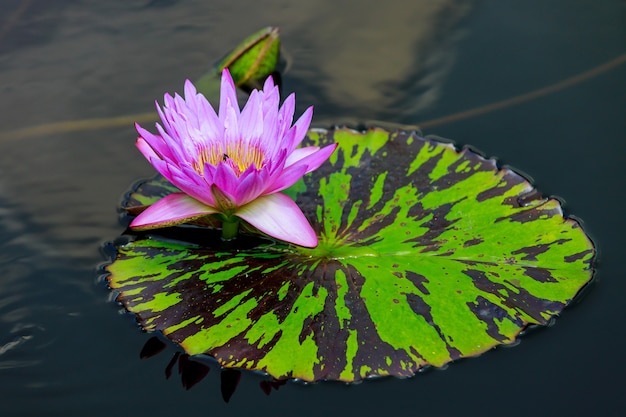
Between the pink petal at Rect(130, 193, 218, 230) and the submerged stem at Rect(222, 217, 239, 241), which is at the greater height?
the pink petal at Rect(130, 193, 218, 230)

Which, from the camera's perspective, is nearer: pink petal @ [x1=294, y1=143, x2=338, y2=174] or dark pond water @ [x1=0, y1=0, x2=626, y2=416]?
dark pond water @ [x1=0, y1=0, x2=626, y2=416]

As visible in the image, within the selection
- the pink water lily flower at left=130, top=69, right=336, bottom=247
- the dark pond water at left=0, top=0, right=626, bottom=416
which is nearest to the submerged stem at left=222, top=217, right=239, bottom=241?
the pink water lily flower at left=130, top=69, right=336, bottom=247

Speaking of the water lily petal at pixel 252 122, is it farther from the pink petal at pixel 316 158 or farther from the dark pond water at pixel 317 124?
the dark pond water at pixel 317 124

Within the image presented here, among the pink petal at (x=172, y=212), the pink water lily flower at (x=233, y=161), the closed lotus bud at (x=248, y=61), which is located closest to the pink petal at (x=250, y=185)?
the pink water lily flower at (x=233, y=161)

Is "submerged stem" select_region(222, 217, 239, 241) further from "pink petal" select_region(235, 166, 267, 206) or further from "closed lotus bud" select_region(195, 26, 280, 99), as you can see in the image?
"closed lotus bud" select_region(195, 26, 280, 99)

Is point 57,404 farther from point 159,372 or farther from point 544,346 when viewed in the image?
point 544,346

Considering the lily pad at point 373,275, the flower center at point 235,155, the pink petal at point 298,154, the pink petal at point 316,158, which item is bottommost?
the lily pad at point 373,275
